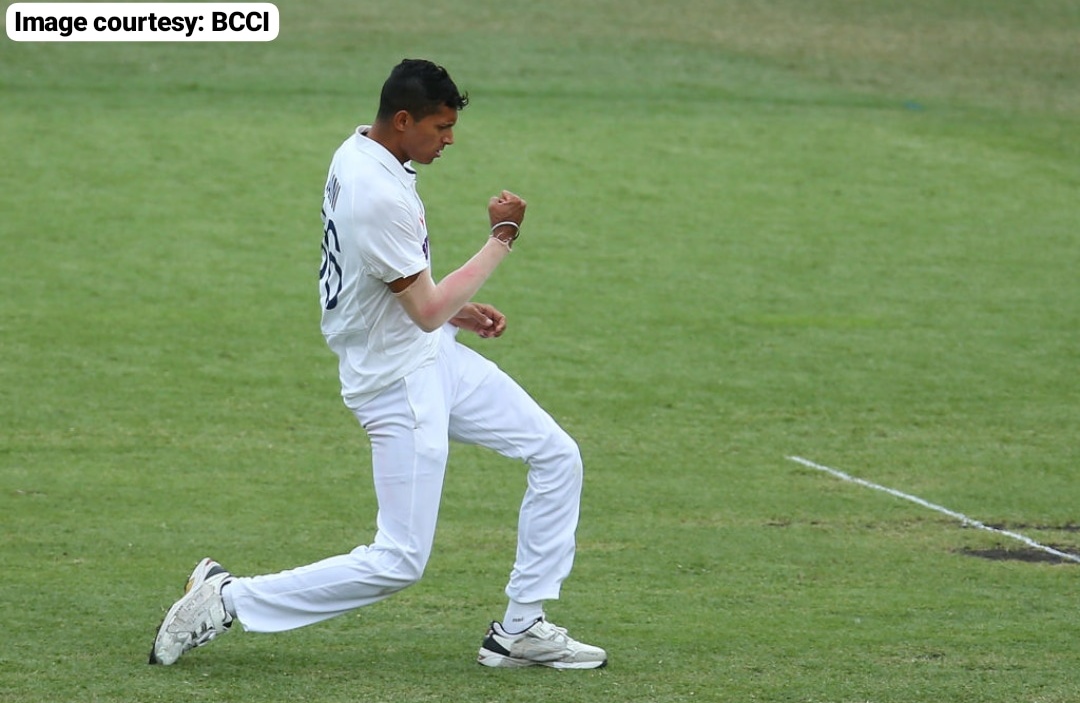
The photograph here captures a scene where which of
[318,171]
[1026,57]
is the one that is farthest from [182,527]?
[1026,57]

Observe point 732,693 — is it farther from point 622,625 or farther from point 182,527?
point 182,527

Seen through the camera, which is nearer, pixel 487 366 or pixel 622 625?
pixel 487 366

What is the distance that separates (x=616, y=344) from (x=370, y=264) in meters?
6.94

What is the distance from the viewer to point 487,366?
19.6 ft

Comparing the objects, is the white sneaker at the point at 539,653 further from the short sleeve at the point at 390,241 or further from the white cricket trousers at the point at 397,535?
the short sleeve at the point at 390,241

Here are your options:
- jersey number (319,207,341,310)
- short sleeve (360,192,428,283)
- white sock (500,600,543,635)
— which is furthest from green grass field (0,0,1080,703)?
short sleeve (360,192,428,283)

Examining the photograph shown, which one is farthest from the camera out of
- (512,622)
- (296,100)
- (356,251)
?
(296,100)

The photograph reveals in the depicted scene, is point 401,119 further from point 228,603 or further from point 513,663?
point 513,663

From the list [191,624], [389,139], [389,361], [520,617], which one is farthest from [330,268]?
[520,617]

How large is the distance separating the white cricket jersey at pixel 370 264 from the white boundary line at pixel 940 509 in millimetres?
3727

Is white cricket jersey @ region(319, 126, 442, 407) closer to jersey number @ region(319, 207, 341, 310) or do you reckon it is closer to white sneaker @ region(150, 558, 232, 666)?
jersey number @ region(319, 207, 341, 310)

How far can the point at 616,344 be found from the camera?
12.3 meters

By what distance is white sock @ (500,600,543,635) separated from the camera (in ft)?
19.1

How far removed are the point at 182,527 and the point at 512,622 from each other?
8.70 ft
